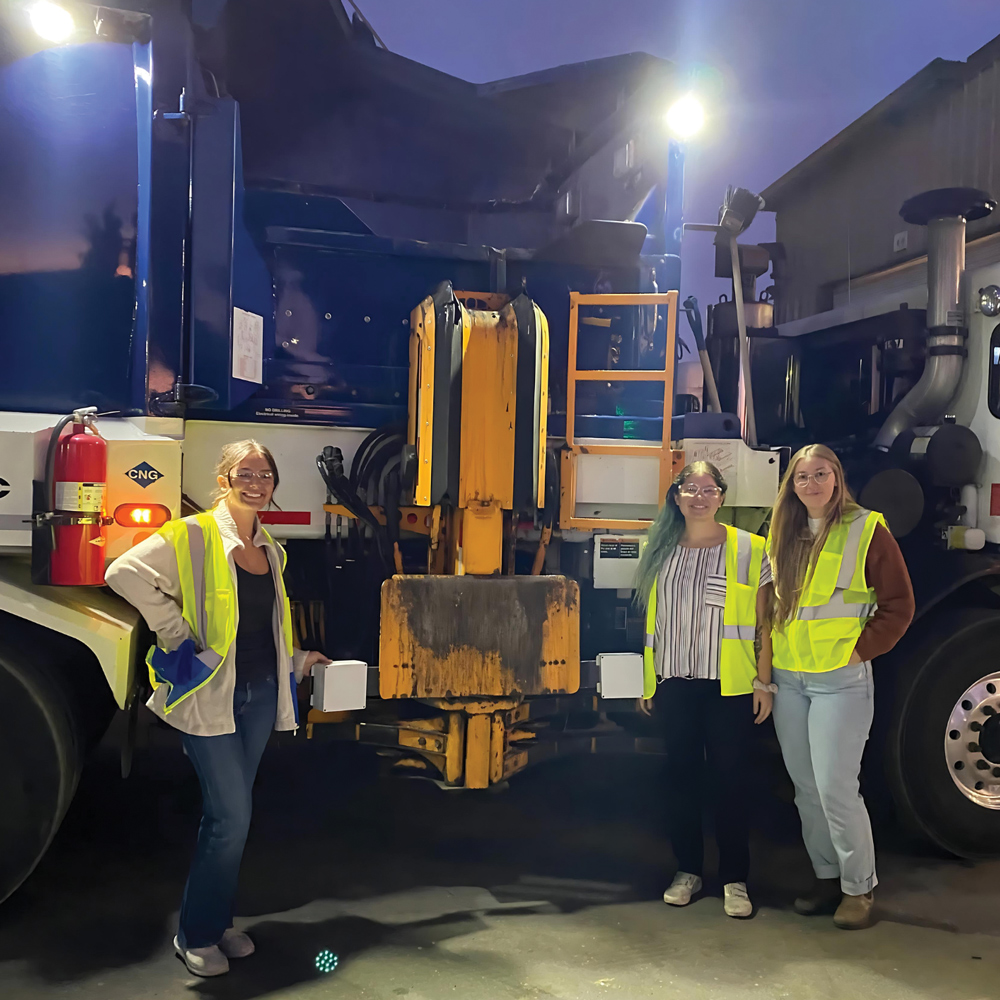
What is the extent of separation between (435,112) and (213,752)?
3482 millimetres

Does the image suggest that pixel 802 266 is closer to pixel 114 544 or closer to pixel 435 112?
pixel 435 112

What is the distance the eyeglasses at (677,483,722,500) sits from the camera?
320cm

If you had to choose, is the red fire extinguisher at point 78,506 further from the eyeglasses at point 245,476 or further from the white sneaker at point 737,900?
the white sneaker at point 737,900

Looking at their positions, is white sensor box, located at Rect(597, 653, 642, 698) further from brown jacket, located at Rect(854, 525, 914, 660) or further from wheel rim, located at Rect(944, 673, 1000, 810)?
wheel rim, located at Rect(944, 673, 1000, 810)

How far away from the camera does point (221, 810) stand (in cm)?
269

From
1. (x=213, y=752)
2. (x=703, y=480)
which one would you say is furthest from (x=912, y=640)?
(x=213, y=752)

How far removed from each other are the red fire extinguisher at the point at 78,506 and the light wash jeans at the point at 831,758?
2299 mm

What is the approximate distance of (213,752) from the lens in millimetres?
→ 2664

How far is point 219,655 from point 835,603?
2.01m

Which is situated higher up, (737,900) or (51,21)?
(51,21)

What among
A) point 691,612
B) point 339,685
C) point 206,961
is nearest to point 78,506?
point 339,685

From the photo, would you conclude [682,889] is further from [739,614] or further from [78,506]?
[78,506]

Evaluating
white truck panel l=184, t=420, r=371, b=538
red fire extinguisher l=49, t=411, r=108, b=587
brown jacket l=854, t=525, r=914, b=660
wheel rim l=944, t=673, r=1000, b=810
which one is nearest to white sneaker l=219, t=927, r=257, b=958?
red fire extinguisher l=49, t=411, r=108, b=587

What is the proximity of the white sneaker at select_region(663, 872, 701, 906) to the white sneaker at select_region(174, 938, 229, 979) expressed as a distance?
1.49m
